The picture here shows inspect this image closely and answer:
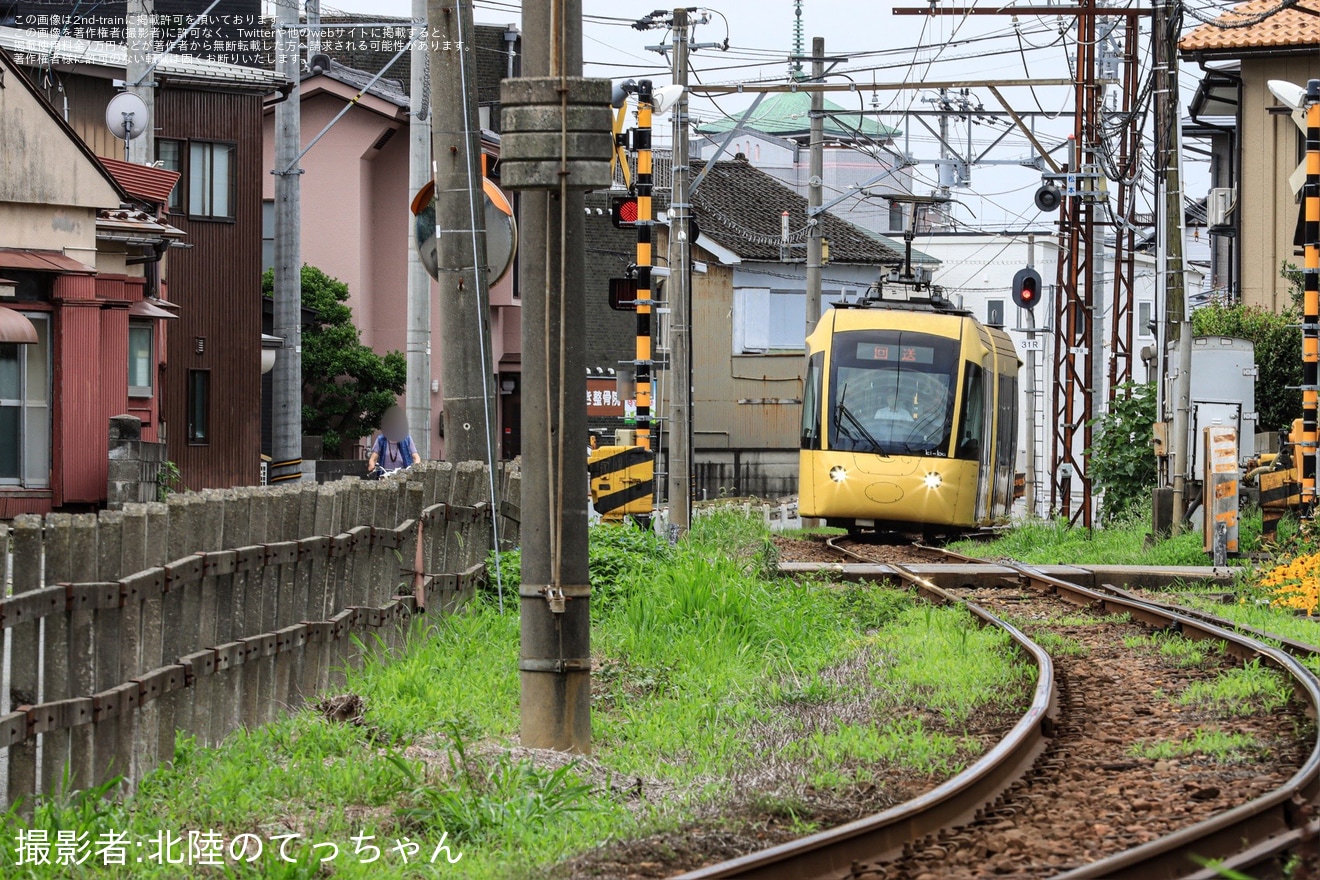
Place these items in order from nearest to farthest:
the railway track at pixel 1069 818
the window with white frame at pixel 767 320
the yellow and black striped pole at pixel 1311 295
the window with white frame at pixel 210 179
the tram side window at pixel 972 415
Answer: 1. the railway track at pixel 1069 818
2. the yellow and black striped pole at pixel 1311 295
3. the tram side window at pixel 972 415
4. the window with white frame at pixel 210 179
5. the window with white frame at pixel 767 320

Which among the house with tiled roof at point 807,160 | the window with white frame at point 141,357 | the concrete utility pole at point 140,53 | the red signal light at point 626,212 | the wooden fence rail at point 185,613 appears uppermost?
the house with tiled roof at point 807,160

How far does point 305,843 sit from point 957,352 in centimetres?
1626

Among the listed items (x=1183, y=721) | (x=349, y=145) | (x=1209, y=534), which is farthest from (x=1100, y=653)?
(x=349, y=145)

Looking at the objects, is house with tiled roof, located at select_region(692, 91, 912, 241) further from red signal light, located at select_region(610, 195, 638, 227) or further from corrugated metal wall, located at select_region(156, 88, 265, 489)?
red signal light, located at select_region(610, 195, 638, 227)

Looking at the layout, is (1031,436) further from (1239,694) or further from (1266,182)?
(1239,694)

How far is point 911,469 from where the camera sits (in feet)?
68.8

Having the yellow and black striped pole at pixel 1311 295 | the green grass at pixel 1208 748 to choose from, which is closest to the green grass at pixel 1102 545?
the yellow and black striped pole at pixel 1311 295

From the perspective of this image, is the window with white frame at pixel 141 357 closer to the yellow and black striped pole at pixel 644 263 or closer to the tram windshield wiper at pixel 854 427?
the yellow and black striped pole at pixel 644 263

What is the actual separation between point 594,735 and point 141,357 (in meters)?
18.2

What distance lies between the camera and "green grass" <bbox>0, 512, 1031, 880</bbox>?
5.92m

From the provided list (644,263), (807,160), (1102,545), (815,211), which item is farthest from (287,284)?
(807,160)

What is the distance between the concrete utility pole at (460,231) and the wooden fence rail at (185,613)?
132cm

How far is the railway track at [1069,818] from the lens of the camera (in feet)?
17.0

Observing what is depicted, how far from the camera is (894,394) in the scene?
21078 mm
